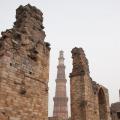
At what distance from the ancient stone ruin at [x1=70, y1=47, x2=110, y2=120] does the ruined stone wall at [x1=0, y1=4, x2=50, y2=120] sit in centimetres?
250

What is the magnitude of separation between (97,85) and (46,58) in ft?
13.2

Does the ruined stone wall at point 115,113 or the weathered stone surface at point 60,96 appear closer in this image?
the ruined stone wall at point 115,113

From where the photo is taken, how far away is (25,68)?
24.6 feet

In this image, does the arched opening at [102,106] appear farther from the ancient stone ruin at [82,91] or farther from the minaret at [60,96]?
the minaret at [60,96]

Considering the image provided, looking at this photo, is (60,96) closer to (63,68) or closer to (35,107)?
(63,68)

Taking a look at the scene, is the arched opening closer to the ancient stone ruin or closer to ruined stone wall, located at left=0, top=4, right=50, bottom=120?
the ancient stone ruin

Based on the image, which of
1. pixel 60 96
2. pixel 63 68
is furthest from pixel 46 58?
pixel 63 68

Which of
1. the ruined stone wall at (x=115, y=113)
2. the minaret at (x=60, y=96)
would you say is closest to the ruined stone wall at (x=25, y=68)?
the ruined stone wall at (x=115, y=113)

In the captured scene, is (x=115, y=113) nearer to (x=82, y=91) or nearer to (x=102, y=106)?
(x=102, y=106)

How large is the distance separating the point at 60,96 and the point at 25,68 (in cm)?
3094

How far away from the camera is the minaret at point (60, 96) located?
36.4 m

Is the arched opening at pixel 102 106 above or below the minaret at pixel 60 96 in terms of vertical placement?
below

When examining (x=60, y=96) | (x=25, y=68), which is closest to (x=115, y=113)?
(x=25, y=68)

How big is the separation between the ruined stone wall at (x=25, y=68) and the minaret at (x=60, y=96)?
2734 cm
